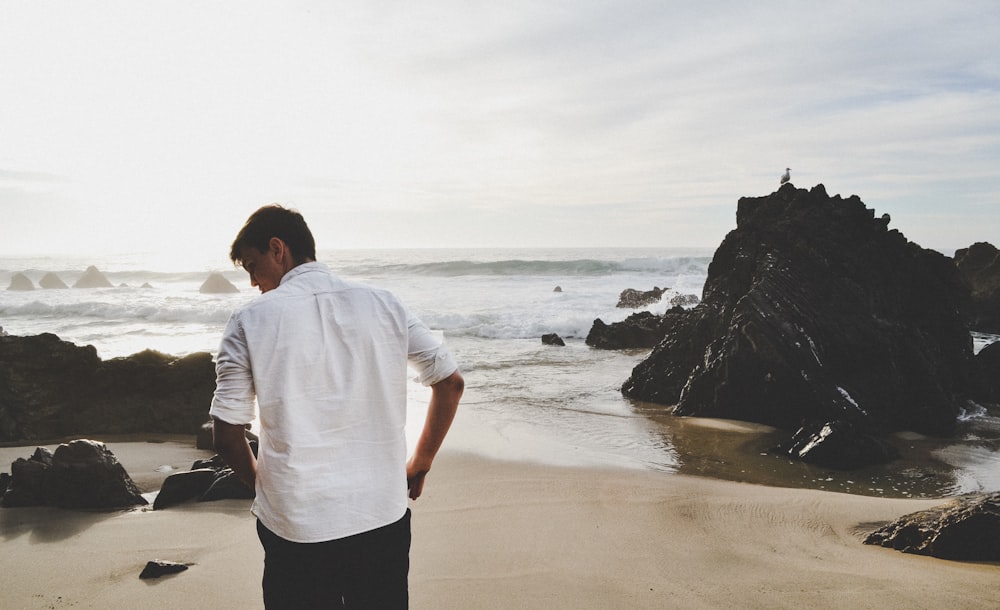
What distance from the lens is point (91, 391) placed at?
26.0 ft

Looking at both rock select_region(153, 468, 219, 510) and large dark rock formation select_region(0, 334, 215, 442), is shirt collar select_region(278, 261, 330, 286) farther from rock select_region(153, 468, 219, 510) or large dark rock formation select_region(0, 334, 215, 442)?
large dark rock formation select_region(0, 334, 215, 442)

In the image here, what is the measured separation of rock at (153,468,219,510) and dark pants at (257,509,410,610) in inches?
137

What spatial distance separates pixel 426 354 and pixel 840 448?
230 inches

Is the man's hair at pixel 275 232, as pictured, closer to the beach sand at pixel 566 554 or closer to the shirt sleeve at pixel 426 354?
the shirt sleeve at pixel 426 354

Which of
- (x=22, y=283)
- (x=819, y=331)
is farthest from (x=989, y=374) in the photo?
(x=22, y=283)

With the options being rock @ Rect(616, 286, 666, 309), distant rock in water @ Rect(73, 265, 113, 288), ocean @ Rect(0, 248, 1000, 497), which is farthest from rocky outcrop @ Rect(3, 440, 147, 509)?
distant rock in water @ Rect(73, 265, 113, 288)

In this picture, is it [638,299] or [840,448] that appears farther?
[638,299]

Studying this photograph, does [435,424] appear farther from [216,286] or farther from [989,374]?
[216,286]

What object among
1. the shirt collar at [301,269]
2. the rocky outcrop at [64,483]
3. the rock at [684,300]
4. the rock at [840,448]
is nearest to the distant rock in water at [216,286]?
the rock at [684,300]

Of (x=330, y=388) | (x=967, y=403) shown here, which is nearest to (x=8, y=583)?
(x=330, y=388)

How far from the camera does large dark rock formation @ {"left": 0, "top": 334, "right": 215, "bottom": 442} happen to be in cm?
748

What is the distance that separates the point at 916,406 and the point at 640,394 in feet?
11.7

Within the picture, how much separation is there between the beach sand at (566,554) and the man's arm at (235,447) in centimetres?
168

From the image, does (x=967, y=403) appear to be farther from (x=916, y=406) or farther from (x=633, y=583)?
(x=633, y=583)
